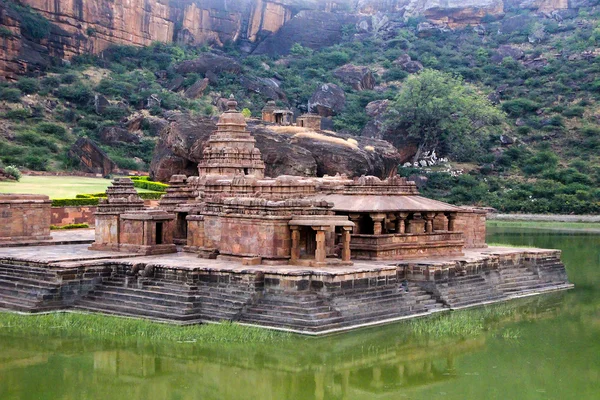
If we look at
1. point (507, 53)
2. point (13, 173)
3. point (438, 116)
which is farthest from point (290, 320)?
point (507, 53)

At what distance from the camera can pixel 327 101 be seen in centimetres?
7119

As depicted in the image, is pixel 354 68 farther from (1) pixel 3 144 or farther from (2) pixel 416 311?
(2) pixel 416 311

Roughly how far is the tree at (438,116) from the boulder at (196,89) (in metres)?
15.9

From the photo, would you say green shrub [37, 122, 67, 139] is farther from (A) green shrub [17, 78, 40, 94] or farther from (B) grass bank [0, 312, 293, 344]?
(B) grass bank [0, 312, 293, 344]

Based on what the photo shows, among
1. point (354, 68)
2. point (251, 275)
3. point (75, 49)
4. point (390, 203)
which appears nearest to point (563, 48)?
point (354, 68)

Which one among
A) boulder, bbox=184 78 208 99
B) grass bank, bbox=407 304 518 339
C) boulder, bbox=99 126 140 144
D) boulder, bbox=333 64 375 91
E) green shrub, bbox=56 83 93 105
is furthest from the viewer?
boulder, bbox=333 64 375 91

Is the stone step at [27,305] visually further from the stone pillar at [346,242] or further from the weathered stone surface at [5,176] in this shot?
the weathered stone surface at [5,176]

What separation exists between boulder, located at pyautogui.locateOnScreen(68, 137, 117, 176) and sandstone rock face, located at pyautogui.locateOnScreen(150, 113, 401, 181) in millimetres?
4873

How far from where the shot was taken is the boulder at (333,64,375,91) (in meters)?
80.6

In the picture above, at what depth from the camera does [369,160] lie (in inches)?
1713

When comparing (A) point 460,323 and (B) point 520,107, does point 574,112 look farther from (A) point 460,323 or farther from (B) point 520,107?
(A) point 460,323

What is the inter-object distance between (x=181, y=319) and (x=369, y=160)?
25.2 metres

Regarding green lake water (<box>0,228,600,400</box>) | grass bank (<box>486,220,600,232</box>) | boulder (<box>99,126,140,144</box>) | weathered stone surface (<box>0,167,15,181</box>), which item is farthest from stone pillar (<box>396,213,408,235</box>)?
boulder (<box>99,126,140,144</box>)

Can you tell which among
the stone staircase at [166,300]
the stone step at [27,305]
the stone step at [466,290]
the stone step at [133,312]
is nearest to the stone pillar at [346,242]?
the stone step at [466,290]
